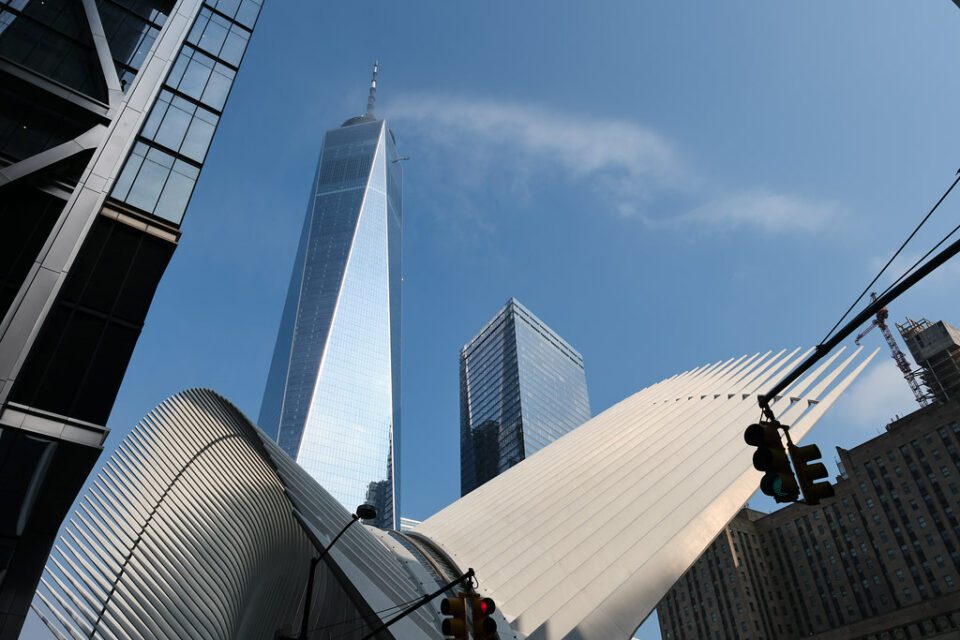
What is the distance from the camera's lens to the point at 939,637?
7538 cm

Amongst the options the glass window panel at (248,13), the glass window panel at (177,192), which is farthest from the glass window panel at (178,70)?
the glass window panel at (248,13)

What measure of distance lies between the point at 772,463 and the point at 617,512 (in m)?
19.6

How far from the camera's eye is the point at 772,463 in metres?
8.88

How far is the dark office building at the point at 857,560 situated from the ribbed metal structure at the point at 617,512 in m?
62.3

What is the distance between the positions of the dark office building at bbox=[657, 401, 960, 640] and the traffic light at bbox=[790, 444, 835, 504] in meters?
87.4

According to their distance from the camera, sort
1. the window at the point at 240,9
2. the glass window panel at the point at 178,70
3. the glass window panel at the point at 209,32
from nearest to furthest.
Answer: the glass window panel at the point at 178,70 → the glass window panel at the point at 209,32 → the window at the point at 240,9

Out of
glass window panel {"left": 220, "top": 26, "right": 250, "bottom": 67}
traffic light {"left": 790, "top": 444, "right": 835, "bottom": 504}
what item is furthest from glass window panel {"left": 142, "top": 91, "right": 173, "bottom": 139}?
traffic light {"left": 790, "top": 444, "right": 835, "bottom": 504}

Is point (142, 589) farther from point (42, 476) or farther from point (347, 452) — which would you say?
point (347, 452)

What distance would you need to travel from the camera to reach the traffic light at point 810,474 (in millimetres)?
8666

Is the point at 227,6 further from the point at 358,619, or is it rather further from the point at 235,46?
the point at 358,619

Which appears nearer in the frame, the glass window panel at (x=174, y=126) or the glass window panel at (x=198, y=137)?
the glass window panel at (x=174, y=126)

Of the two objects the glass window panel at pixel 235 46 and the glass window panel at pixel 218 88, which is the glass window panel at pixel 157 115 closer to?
the glass window panel at pixel 218 88

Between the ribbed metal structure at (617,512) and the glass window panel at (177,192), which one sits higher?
the glass window panel at (177,192)

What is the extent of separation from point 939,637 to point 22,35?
9762cm
